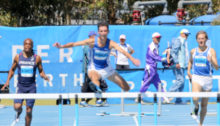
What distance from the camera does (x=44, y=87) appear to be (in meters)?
16.9

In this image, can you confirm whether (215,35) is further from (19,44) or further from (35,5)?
(35,5)

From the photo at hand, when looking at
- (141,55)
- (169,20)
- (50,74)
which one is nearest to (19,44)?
(50,74)

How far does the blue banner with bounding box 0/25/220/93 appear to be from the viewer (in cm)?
1683

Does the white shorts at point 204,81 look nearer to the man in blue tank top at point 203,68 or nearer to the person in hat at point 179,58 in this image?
the man in blue tank top at point 203,68

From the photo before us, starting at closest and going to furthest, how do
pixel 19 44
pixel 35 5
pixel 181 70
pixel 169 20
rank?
pixel 181 70 < pixel 19 44 < pixel 169 20 < pixel 35 5

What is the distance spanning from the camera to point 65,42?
1720 cm

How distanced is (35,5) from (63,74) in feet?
52.2

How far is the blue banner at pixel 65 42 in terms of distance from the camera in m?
16.8

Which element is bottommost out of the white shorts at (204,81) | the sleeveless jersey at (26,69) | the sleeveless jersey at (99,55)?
the white shorts at (204,81)

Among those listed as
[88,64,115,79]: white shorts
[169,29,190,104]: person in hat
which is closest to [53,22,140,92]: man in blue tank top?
[88,64,115,79]: white shorts

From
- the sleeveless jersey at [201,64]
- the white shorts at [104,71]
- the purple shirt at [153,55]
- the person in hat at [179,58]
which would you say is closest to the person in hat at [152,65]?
the purple shirt at [153,55]

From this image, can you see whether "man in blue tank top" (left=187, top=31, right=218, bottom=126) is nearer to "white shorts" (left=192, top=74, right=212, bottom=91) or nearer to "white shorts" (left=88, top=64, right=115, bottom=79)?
"white shorts" (left=192, top=74, right=212, bottom=91)

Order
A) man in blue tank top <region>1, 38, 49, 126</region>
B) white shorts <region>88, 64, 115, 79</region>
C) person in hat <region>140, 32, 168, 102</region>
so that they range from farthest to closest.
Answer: person in hat <region>140, 32, 168, 102</region>, man in blue tank top <region>1, 38, 49, 126</region>, white shorts <region>88, 64, 115, 79</region>

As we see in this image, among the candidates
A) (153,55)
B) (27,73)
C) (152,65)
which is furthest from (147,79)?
(27,73)
